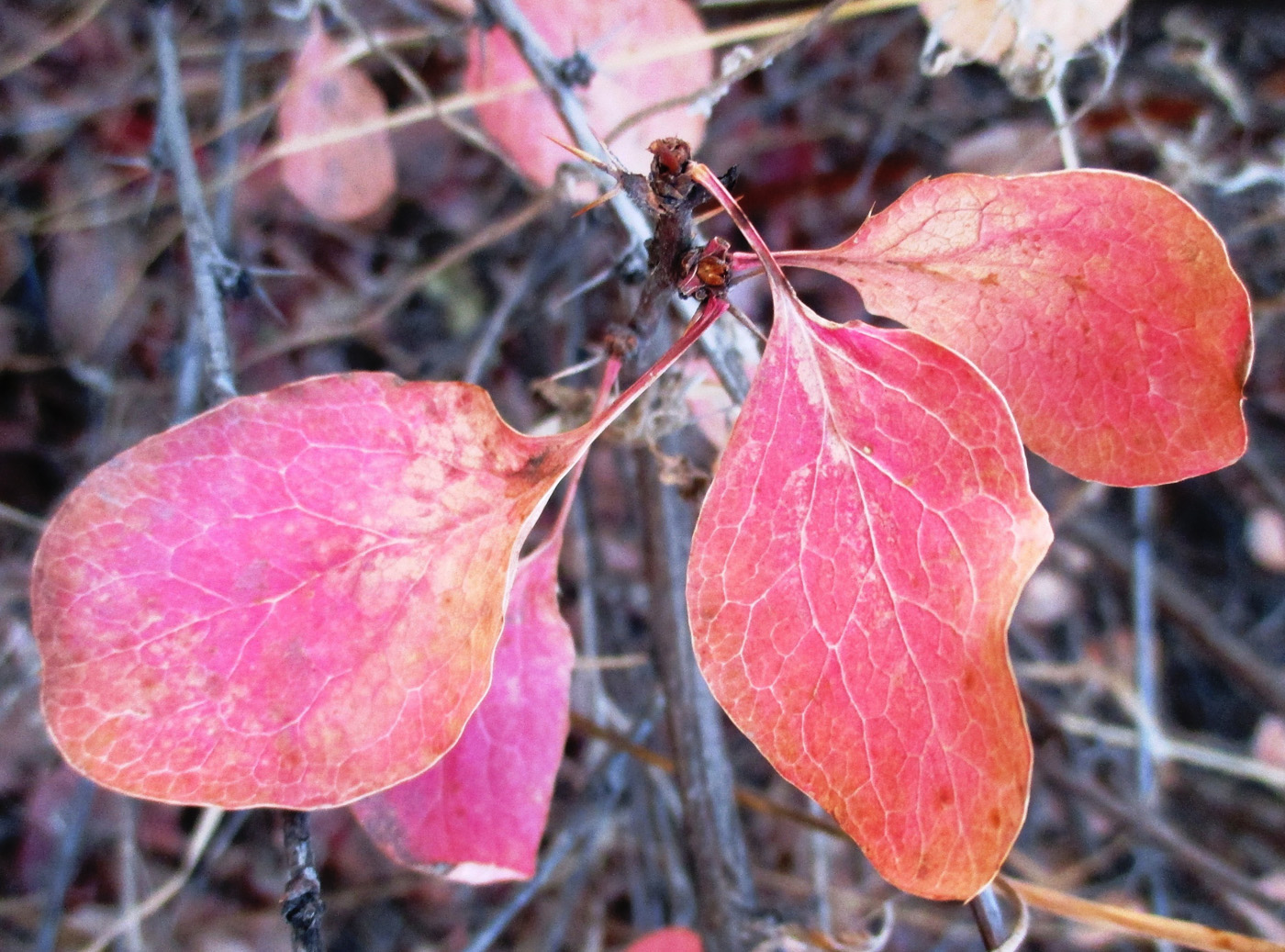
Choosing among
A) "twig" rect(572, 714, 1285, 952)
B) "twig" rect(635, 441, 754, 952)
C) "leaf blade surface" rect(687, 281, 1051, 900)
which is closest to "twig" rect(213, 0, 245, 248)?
"twig" rect(635, 441, 754, 952)

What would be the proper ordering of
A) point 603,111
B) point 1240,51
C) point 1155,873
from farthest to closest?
point 1240,51, point 1155,873, point 603,111

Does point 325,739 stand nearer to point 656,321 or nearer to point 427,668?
point 427,668

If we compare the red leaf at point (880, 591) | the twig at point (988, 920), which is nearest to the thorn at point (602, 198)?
the red leaf at point (880, 591)

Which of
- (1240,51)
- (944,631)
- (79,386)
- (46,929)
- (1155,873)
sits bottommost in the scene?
(1155,873)

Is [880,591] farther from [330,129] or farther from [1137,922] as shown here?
[330,129]

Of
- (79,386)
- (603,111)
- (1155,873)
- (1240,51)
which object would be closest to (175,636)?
(603,111)

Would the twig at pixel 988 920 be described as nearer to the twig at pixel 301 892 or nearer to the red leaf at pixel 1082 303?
the red leaf at pixel 1082 303

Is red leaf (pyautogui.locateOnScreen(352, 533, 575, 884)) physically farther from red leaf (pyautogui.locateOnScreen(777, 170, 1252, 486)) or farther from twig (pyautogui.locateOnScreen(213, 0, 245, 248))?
twig (pyautogui.locateOnScreen(213, 0, 245, 248))

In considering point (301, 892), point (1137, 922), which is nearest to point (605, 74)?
point (301, 892)
